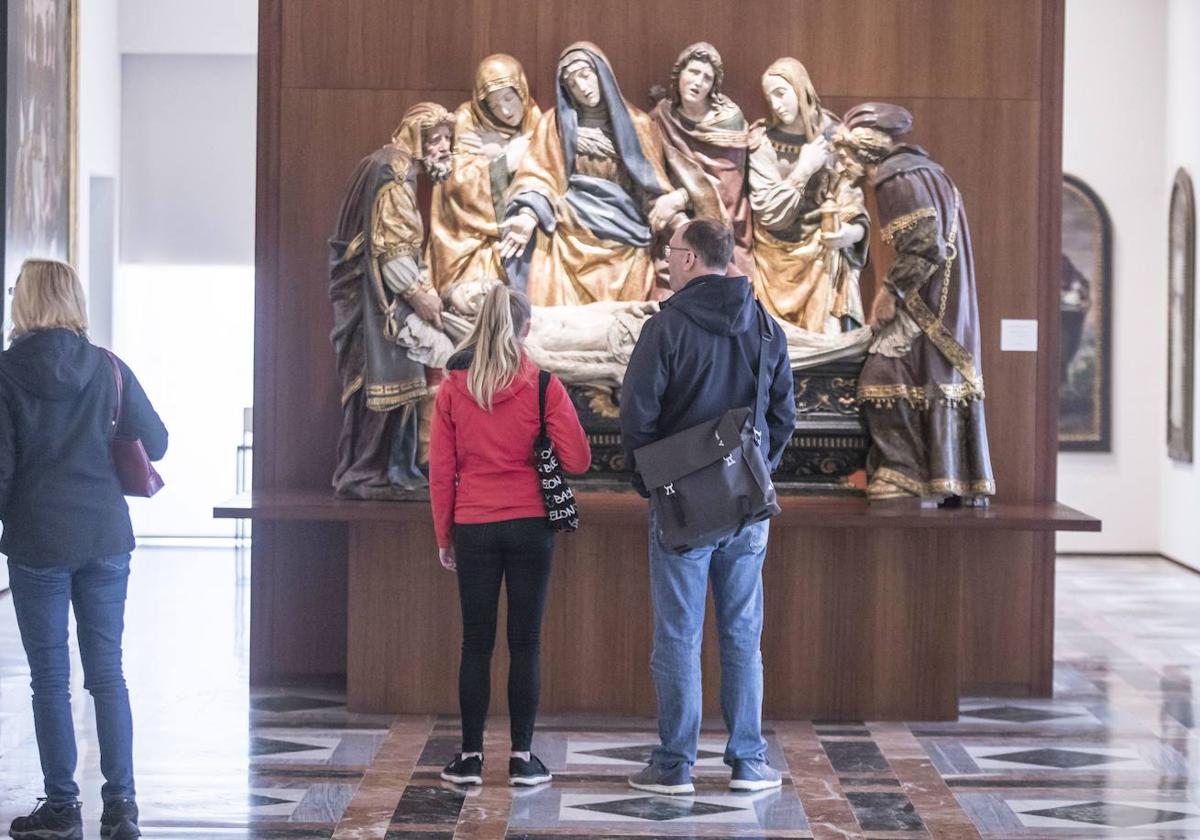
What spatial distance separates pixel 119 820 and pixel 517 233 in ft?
9.35

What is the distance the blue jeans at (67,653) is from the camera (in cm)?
432

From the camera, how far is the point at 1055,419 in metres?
7.04

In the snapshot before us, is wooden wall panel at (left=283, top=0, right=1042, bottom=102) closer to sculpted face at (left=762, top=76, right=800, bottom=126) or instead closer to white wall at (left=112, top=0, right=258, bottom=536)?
sculpted face at (left=762, top=76, right=800, bottom=126)

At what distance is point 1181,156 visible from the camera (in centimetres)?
1165

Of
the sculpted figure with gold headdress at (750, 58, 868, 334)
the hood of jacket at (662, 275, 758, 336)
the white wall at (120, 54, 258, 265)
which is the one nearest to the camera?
the hood of jacket at (662, 275, 758, 336)

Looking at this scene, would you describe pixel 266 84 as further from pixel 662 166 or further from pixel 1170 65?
pixel 1170 65

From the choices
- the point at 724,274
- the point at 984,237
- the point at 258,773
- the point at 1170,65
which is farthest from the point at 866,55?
the point at 1170,65

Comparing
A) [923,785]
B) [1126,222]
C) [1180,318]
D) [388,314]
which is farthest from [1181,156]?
[923,785]

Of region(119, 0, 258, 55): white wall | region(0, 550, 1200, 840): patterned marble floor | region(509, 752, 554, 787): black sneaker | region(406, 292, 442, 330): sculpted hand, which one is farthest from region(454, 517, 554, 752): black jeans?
region(119, 0, 258, 55): white wall

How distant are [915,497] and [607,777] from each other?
1752 mm

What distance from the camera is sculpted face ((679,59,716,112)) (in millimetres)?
6574

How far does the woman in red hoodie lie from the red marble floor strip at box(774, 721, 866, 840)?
0.98 metres

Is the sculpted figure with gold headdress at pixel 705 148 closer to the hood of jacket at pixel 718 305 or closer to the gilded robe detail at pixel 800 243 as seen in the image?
A: the gilded robe detail at pixel 800 243

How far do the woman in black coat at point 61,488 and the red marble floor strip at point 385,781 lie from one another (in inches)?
31.0
